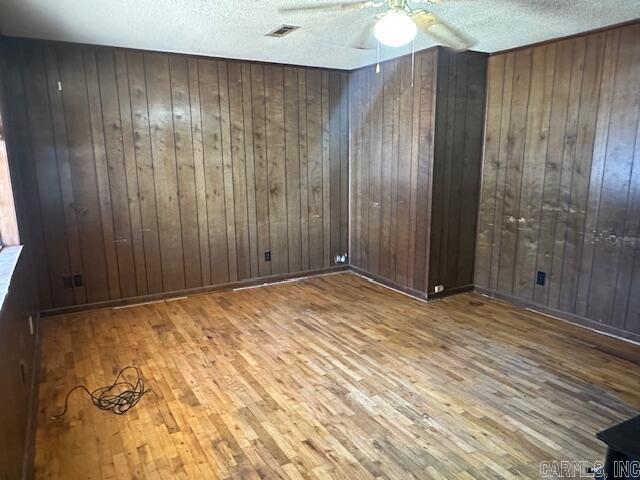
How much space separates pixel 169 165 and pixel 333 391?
284 cm

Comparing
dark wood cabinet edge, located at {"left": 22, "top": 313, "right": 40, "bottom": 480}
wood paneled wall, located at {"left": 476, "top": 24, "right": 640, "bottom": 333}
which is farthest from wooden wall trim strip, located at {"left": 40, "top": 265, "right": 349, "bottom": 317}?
wood paneled wall, located at {"left": 476, "top": 24, "right": 640, "bottom": 333}

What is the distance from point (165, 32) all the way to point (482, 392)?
11.5 feet

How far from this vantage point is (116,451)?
2240 millimetres

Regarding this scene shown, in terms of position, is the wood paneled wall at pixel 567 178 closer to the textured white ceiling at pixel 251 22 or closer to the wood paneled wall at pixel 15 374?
the textured white ceiling at pixel 251 22

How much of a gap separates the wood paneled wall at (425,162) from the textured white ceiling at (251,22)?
33 centimetres

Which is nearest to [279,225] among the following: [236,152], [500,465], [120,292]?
[236,152]

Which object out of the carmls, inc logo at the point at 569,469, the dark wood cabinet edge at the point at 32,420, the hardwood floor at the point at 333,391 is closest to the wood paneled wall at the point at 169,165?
the hardwood floor at the point at 333,391

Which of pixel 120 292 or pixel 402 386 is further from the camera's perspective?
pixel 120 292

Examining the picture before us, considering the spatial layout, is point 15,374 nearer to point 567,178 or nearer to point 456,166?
point 456,166

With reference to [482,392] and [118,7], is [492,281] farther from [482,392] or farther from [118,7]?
[118,7]

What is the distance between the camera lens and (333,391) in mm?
2789

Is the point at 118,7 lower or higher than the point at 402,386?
higher

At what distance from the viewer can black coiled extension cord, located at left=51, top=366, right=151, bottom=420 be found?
2623 mm

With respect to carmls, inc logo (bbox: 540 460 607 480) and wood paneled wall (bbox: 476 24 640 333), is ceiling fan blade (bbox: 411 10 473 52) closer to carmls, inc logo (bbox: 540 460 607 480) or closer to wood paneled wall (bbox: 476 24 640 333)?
wood paneled wall (bbox: 476 24 640 333)
